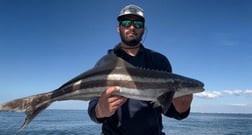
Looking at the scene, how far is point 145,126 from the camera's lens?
23.1 feet

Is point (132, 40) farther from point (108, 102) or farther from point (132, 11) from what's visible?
point (108, 102)

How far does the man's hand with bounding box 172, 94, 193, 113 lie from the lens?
23.9 ft

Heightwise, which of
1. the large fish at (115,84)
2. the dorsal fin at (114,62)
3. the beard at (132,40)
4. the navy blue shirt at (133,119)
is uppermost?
the beard at (132,40)

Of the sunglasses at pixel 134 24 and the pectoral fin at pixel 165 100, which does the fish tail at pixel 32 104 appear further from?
the sunglasses at pixel 134 24

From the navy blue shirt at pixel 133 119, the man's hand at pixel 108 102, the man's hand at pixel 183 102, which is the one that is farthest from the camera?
the man's hand at pixel 183 102

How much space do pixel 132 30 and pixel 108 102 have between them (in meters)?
2.16

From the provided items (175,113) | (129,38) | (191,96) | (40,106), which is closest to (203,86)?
(191,96)

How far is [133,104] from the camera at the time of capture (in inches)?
280

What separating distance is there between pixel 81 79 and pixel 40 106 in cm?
100

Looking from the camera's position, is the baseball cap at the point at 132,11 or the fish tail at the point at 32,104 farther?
the baseball cap at the point at 132,11

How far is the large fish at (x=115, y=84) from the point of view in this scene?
6469 mm

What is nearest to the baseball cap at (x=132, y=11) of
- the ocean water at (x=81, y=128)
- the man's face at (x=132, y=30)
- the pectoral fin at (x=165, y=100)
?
the man's face at (x=132, y=30)

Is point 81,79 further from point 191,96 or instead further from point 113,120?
point 191,96

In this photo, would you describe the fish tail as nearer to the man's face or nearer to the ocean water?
the man's face
